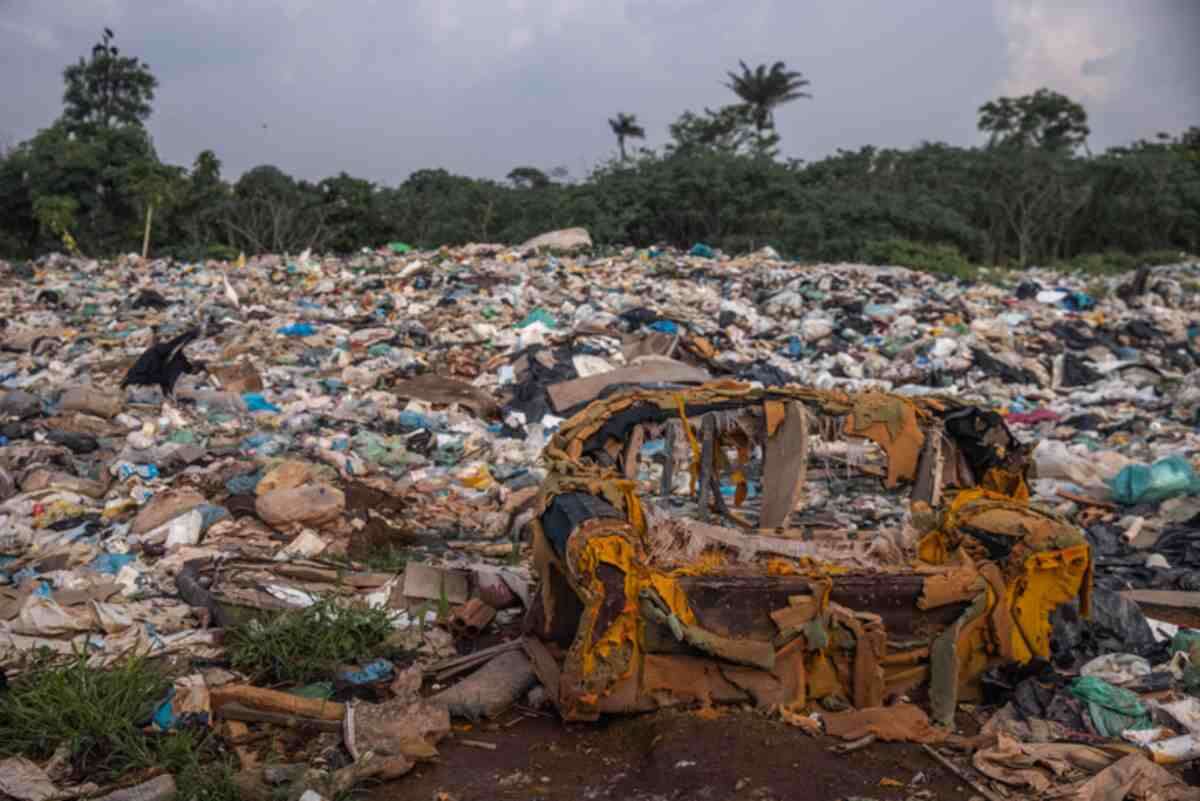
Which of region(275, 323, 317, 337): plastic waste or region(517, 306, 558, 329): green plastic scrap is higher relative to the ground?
region(517, 306, 558, 329): green plastic scrap

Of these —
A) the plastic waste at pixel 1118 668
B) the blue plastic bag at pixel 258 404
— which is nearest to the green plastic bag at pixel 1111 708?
the plastic waste at pixel 1118 668

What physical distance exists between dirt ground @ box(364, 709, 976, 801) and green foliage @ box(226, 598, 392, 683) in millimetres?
780

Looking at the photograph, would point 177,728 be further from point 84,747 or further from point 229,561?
point 229,561

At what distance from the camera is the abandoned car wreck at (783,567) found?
3.39m

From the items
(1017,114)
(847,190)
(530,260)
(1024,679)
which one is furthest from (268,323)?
(1017,114)

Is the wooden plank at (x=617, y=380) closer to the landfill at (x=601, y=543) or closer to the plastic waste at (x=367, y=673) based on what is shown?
the landfill at (x=601, y=543)

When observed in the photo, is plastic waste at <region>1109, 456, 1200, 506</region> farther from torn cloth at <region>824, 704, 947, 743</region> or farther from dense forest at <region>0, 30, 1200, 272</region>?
dense forest at <region>0, 30, 1200, 272</region>

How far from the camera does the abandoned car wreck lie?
3.39 m

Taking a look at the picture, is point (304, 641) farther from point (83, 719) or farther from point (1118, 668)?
point (1118, 668)

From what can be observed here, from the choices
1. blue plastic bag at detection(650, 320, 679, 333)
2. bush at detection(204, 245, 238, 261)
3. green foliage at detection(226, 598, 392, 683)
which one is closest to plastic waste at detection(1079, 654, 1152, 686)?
green foliage at detection(226, 598, 392, 683)

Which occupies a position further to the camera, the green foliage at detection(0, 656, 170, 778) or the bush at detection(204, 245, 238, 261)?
the bush at detection(204, 245, 238, 261)

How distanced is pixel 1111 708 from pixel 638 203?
21162 millimetres

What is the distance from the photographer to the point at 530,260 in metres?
15.8

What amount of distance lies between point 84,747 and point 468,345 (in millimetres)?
8445
